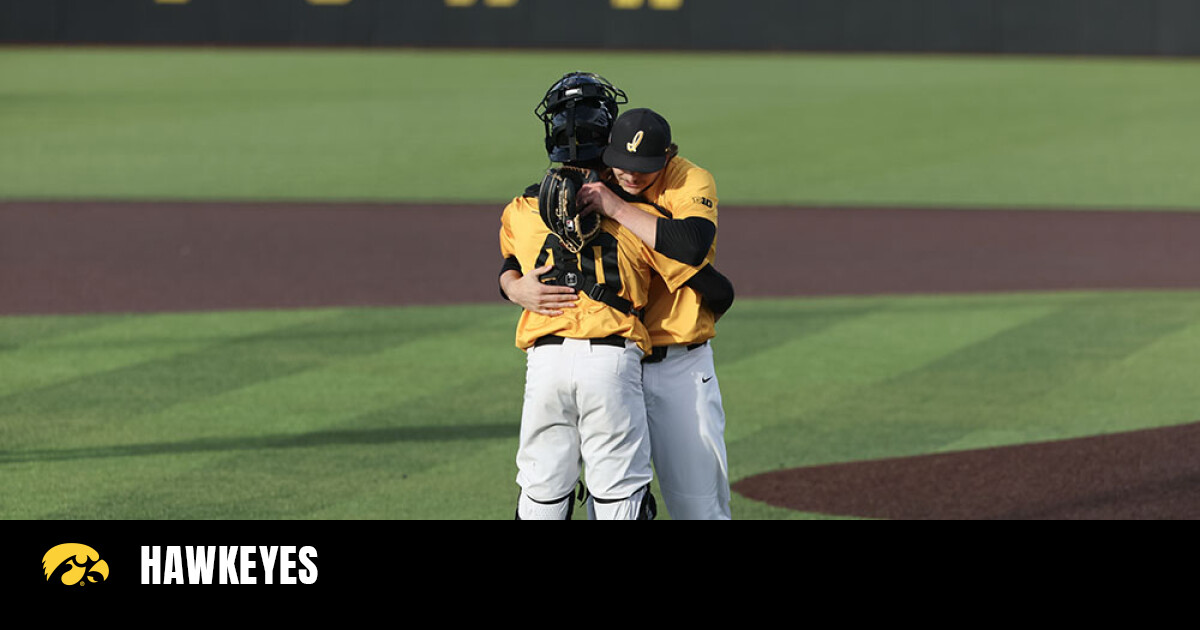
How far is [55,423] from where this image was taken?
9.54 metres

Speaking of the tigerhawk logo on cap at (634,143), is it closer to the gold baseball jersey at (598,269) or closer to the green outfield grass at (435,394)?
the gold baseball jersey at (598,269)

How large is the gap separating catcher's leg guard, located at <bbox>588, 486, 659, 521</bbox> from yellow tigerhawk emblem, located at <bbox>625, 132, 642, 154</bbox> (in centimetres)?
103

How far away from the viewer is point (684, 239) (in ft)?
17.4

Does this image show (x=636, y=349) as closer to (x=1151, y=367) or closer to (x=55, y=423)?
(x=55, y=423)

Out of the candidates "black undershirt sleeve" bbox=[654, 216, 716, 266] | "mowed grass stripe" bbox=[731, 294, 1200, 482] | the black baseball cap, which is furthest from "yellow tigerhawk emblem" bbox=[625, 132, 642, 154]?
"mowed grass stripe" bbox=[731, 294, 1200, 482]

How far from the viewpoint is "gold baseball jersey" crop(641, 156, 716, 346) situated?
545 cm

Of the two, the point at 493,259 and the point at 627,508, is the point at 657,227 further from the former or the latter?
the point at 493,259

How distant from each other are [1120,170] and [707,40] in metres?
15.9

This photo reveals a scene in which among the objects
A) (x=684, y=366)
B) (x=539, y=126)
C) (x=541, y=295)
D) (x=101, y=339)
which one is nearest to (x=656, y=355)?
(x=684, y=366)

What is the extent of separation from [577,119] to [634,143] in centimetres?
24

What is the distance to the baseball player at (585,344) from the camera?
5.29 meters

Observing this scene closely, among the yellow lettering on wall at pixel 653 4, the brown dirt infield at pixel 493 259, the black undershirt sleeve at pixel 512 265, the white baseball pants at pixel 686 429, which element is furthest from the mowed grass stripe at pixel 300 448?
the yellow lettering on wall at pixel 653 4

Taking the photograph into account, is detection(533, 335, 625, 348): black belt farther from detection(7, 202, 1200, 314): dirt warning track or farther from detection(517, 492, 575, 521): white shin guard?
detection(7, 202, 1200, 314): dirt warning track
